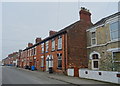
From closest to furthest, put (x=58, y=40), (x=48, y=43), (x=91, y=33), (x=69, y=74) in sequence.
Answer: (x=69, y=74) < (x=91, y=33) < (x=58, y=40) < (x=48, y=43)

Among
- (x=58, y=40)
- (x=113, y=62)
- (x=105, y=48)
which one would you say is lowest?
(x=113, y=62)

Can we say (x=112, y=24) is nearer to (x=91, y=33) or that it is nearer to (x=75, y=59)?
(x=91, y=33)

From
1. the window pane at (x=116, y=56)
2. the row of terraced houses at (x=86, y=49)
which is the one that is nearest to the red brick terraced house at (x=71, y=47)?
the row of terraced houses at (x=86, y=49)

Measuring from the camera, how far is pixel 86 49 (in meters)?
21.7

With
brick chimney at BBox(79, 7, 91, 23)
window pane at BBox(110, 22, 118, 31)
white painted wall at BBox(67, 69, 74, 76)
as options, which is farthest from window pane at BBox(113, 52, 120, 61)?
brick chimney at BBox(79, 7, 91, 23)

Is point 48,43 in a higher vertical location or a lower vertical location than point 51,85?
higher

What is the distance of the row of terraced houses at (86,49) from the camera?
15.1 meters

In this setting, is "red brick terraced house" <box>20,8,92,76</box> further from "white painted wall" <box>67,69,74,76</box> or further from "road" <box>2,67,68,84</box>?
"road" <box>2,67,68,84</box>

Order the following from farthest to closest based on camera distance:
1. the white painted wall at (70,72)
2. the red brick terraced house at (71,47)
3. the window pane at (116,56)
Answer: the red brick terraced house at (71,47) < the white painted wall at (70,72) < the window pane at (116,56)

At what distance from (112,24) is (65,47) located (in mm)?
7274

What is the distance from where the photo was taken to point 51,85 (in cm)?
1124

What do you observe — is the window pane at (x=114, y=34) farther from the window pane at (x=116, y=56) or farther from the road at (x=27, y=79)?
the road at (x=27, y=79)

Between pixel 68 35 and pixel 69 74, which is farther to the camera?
pixel 68 35

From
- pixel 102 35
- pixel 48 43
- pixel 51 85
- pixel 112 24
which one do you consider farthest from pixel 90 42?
pixel 51 85
